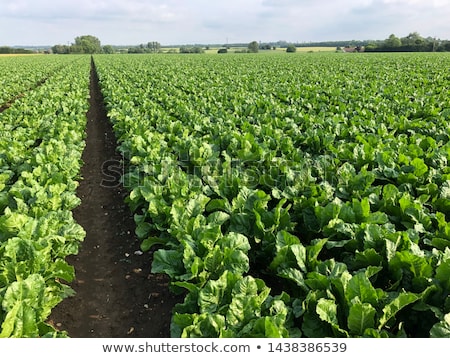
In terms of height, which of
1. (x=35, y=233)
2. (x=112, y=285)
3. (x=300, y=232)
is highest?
(x=35, y=233)

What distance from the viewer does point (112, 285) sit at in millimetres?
4914

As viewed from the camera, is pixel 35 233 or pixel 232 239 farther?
pixel 35 233

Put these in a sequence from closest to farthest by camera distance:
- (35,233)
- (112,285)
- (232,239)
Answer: (232,239) → (35,233) → (112,285)

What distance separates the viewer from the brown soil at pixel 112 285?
4.20 meters

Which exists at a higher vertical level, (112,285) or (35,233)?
(35,233)

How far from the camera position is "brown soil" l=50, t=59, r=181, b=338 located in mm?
4195

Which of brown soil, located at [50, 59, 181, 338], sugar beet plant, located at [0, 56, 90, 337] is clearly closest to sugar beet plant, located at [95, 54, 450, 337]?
brown soil, located at [50, 59, 181, 338]

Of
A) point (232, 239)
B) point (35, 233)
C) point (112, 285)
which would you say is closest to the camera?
point (232, 239)

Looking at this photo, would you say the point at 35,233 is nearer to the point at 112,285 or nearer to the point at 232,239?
the point at 112,285

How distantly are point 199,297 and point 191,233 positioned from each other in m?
1.17

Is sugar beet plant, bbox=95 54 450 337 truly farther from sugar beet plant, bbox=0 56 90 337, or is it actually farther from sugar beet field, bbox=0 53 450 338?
sugar beet plant, bbox=0 56 90 337

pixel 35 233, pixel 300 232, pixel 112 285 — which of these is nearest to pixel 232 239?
pixel 300 232

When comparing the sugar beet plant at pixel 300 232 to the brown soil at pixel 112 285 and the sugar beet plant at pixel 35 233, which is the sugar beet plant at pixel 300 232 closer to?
the brown soil at pixel 112 285
